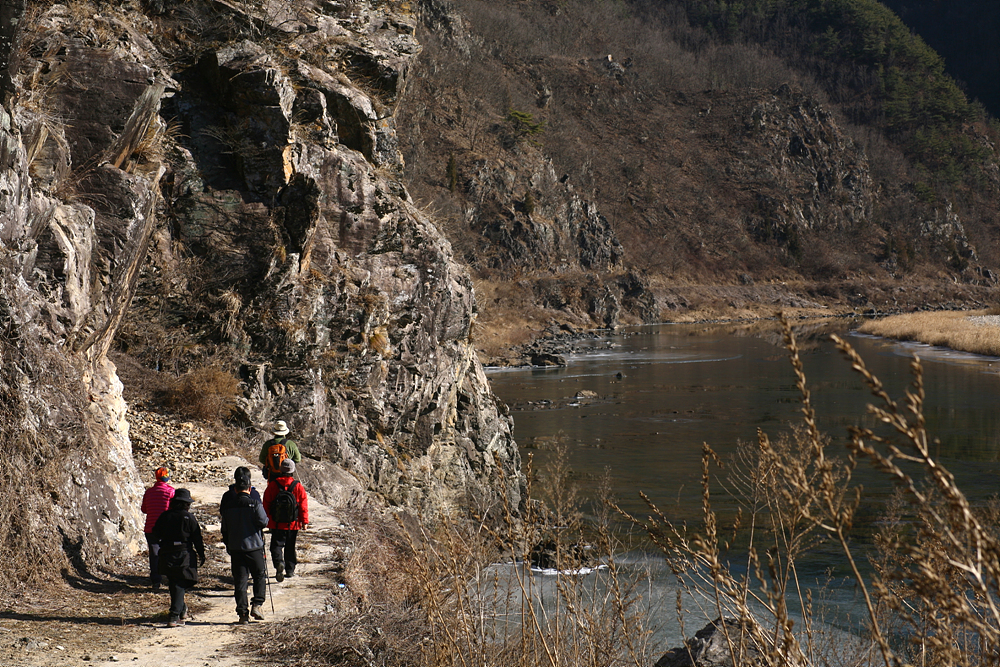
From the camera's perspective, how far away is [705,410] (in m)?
28.6

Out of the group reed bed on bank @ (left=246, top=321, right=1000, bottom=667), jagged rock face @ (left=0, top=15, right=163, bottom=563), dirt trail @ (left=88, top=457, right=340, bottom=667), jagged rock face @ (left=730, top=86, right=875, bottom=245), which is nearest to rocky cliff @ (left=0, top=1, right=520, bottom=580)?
jagged rock face @ (left=0, top=15, right=163, bottom=563)

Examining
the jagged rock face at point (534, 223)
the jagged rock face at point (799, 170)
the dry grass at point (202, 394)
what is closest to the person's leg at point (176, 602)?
the dry grass at point (202, 394)

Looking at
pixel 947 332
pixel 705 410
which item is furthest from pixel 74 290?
pixel 947 332

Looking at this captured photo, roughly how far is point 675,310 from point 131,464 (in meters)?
78.6

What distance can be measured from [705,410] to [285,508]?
2268 cm

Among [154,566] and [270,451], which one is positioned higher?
[270,451]

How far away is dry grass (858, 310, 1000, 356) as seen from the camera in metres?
44.2

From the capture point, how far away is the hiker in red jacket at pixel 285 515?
7.94 metres

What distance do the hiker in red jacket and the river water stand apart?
25.3 ft

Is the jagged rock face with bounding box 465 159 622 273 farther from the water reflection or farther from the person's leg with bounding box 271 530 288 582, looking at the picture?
the person's leg with bounding box 271 530 288 582

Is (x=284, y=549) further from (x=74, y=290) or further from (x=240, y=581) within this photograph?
(x=74, y=290)

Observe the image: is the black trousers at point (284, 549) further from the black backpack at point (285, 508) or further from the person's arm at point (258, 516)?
the person's arm at point (258, 516)

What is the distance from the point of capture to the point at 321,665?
20.3 ft

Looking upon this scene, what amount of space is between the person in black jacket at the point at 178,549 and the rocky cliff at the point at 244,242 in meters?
1.58
